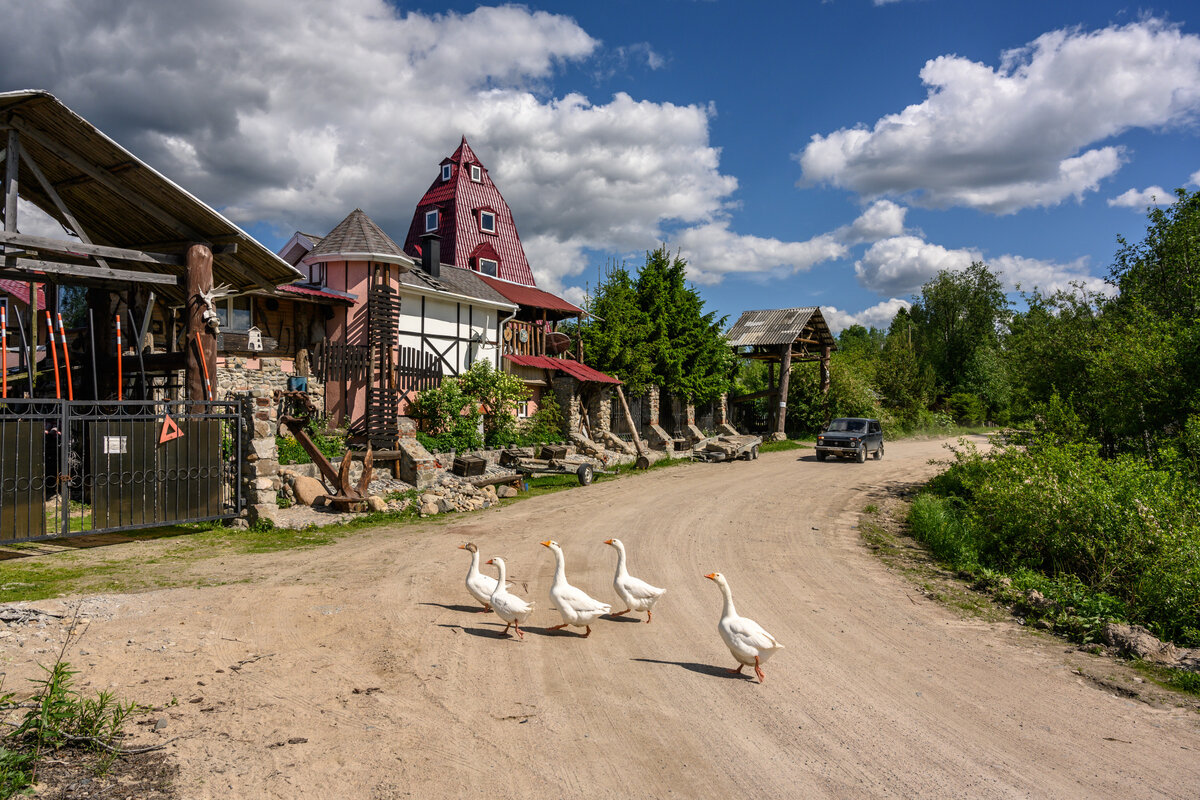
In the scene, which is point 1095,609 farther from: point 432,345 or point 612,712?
point 432,345

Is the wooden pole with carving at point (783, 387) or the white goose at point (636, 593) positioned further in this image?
the wooden pole with carving at point (783, 387)

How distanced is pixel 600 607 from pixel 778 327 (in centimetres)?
2998

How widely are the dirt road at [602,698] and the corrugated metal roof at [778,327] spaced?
25588 mm

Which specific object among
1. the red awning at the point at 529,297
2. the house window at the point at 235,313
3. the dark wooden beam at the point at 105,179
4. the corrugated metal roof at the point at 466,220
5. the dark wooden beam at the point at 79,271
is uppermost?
the corrugated metal roof at the point at 466,220

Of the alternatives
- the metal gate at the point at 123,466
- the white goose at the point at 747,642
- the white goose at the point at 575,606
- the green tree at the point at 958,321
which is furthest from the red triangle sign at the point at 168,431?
the green tree at the point at 958,321

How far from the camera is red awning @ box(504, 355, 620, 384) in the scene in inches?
983

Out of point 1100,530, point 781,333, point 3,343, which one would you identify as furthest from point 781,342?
point 3,343

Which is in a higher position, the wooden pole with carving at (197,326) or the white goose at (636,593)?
the wooden pole with carving at (197,326)

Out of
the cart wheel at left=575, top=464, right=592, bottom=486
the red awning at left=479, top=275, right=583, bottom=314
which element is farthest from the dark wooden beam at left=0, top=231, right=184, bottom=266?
the red awning at left=479, top=275, right=583, bottom=314

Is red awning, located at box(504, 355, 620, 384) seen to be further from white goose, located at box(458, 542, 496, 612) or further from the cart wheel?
white goose, located at box(458, 542, 496, 612)

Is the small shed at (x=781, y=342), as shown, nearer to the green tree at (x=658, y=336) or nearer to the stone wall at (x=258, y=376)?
the green tree at (x=658, y=336)

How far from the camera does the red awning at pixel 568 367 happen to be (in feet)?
81.9

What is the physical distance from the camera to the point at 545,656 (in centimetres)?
628

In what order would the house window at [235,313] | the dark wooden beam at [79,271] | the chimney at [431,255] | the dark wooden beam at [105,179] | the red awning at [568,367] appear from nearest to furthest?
the dark wooden beam at [79,271]
the dark wooden beam at [105,179]
the house window at [235,313]
the red awning at [568,367]
the chimney at [431,255]
